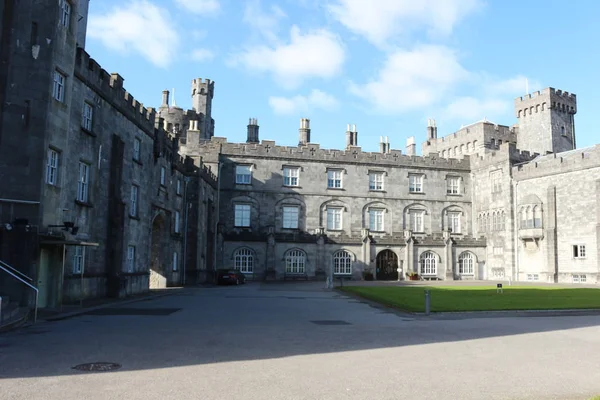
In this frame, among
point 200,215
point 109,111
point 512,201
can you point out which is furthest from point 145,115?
point 512,201

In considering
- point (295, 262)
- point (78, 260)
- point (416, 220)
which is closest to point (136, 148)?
point (78, 260)

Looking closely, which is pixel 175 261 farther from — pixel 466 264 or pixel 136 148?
pixel 466 264

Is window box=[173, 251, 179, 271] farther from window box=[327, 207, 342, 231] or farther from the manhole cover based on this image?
the manhole cover

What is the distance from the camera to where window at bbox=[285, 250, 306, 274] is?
1822 inches

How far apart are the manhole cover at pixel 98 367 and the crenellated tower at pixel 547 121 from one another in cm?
6176

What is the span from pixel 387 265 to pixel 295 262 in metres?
8.93

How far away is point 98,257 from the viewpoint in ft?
74.8

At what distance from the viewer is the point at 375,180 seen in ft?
168

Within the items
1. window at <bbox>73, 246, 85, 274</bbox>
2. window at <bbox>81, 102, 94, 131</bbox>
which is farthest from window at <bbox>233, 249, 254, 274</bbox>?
window at <bbox>81, 102, 94, 131</bbox>

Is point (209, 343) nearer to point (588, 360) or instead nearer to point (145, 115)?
point (588, 360)

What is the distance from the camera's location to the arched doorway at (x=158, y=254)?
32.7 m

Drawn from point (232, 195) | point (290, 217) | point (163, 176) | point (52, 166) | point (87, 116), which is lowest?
point (52, 166)

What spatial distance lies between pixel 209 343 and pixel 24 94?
10988 millimetres

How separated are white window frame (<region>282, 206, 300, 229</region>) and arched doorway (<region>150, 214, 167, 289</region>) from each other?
17.3m
